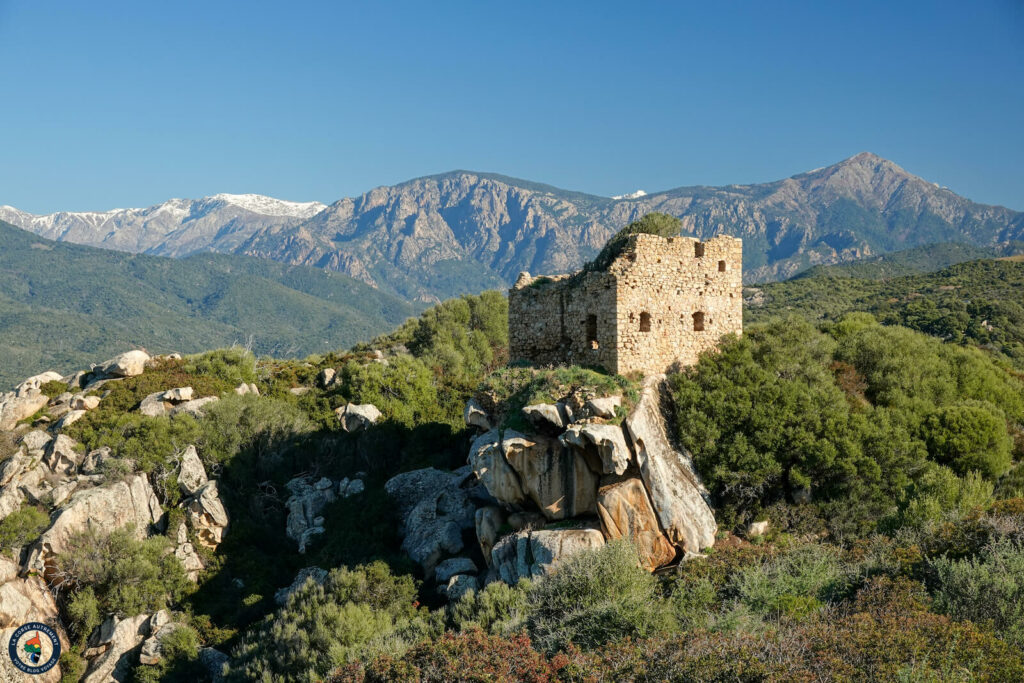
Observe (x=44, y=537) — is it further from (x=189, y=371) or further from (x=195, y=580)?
(x=189, y=371)

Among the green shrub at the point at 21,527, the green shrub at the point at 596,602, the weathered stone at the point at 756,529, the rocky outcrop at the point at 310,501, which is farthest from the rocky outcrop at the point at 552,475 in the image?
the green shrub at the point at 21,527

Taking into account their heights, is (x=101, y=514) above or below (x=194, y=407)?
below

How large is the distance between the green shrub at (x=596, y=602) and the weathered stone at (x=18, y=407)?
90.2ft

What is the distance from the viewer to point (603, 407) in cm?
1764

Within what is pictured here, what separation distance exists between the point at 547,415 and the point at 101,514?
656 inches

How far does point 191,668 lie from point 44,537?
741 cm

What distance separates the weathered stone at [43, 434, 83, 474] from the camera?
26678 millimetres

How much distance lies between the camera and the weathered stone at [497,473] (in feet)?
61.5

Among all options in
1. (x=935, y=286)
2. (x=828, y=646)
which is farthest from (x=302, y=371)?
(x=935, y=286)

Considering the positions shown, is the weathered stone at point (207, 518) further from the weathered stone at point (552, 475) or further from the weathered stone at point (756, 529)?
the weathered stone at point (756, 529)

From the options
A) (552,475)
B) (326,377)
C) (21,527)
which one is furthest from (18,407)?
(552,475)

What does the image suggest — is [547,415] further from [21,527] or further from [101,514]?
[21,527]

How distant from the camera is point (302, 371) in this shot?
39594 millimetres

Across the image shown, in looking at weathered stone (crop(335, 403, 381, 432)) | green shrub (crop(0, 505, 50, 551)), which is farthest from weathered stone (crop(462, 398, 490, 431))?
green shrub (crop(0, 505, 50, 551))
